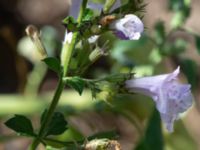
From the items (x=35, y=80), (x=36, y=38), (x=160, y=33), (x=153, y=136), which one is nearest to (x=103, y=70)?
(x=35, y=80)

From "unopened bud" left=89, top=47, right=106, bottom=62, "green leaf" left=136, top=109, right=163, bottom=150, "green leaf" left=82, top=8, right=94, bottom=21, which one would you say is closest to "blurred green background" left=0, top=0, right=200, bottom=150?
"green leaf" left=136, top=109, right=163, bottom=150

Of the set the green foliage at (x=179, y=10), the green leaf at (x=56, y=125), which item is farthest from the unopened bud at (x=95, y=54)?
the green foliage at (x=179, y=10)

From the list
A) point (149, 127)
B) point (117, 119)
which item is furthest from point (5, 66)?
point (149, 127)

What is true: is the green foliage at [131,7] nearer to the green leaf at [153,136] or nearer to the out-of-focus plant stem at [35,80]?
the green leaf at [153,136]

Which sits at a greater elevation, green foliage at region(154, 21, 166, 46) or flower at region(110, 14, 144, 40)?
flower at region(110, 14, 144, 40)

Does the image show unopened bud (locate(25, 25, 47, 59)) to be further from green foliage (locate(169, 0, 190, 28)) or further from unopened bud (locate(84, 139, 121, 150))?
green foliage (locate(169, 0, 190, 28))

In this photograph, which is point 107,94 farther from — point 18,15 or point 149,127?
point 18,15
